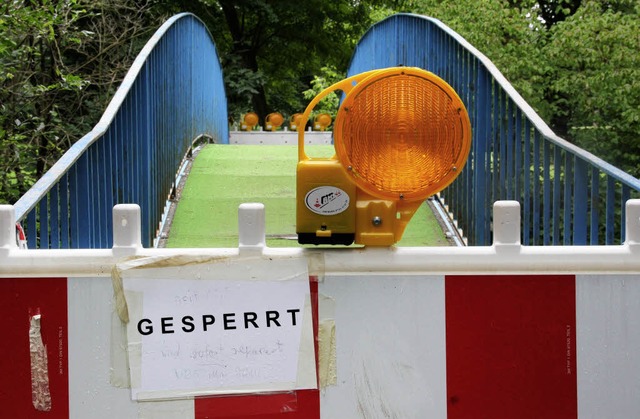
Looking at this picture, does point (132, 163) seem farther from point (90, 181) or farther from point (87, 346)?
point (87, 346)

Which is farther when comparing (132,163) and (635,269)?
(132,163)

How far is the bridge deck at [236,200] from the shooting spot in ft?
22.4

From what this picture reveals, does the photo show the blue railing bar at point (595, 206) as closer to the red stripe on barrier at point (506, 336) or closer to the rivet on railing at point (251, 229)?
the red stripe on barrier at point (506, 336)

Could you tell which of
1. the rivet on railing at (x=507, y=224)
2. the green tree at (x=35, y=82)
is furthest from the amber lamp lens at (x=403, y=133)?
the green tree at (x=35, y=82)

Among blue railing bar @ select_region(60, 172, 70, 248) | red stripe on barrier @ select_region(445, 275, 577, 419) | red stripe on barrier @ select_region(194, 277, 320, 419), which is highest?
blue railing bar @ select_region(60, 172, 70, 248)

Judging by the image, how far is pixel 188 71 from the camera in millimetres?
11234

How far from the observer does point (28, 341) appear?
2.56 m

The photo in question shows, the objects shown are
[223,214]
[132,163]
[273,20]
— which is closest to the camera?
[132,163]

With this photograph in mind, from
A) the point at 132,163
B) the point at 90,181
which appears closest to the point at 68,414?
the point at 90,181

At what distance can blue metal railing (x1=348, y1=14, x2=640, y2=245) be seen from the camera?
5.18 metres

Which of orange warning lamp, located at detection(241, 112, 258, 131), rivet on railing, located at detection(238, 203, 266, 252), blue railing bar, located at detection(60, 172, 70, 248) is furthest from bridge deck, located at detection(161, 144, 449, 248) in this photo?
orange warning lamp, located at detection(241, 112, 258, 131)

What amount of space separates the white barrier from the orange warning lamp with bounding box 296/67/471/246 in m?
0.16

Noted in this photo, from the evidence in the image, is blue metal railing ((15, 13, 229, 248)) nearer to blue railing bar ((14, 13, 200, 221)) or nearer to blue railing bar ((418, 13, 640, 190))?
blue railing bar ((14, 13, 200, 221))

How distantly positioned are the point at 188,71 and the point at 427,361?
8964 millimetres
